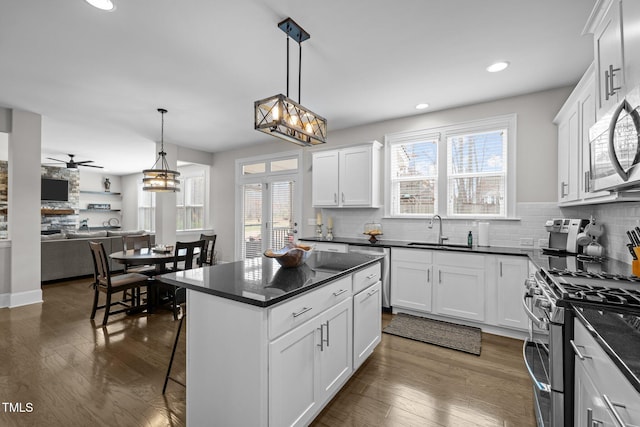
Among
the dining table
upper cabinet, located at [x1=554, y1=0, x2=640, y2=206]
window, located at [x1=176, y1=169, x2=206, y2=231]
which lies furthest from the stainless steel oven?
window, located at [x1=176, y1=169, x2=206, y2=231]

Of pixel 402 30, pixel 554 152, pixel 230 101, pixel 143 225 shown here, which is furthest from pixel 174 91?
pixel 143 225

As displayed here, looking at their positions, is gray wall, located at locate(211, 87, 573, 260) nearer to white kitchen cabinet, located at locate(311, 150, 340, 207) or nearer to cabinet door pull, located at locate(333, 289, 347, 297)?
white kitchen cabinet, located at locate(311, 150, 340, 207)

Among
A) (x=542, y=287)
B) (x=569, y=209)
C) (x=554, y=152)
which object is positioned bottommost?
(x=542, y=287)

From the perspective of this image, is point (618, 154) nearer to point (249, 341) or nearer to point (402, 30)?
point (402, 30)

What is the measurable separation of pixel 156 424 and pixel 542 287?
2.54 metres

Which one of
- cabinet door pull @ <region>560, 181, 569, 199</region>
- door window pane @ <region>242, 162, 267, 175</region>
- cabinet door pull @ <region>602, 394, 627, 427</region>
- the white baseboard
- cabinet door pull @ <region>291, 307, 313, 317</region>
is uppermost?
door window pane @ <region>242, 162, 267, 175</region>

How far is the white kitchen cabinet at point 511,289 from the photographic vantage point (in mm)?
2982

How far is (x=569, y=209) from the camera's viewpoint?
3205 mm

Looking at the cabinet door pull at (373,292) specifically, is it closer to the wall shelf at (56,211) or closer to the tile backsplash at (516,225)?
the tile backsplash at (516,225)

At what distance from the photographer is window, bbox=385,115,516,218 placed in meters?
3.61

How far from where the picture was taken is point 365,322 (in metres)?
2.36

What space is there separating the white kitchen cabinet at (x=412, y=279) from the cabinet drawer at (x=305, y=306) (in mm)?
1787

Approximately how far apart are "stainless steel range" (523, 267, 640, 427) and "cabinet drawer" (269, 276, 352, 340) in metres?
1.14

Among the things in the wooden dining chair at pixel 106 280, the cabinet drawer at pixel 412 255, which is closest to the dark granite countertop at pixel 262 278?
the cabinet drawer at pixel 412 255
